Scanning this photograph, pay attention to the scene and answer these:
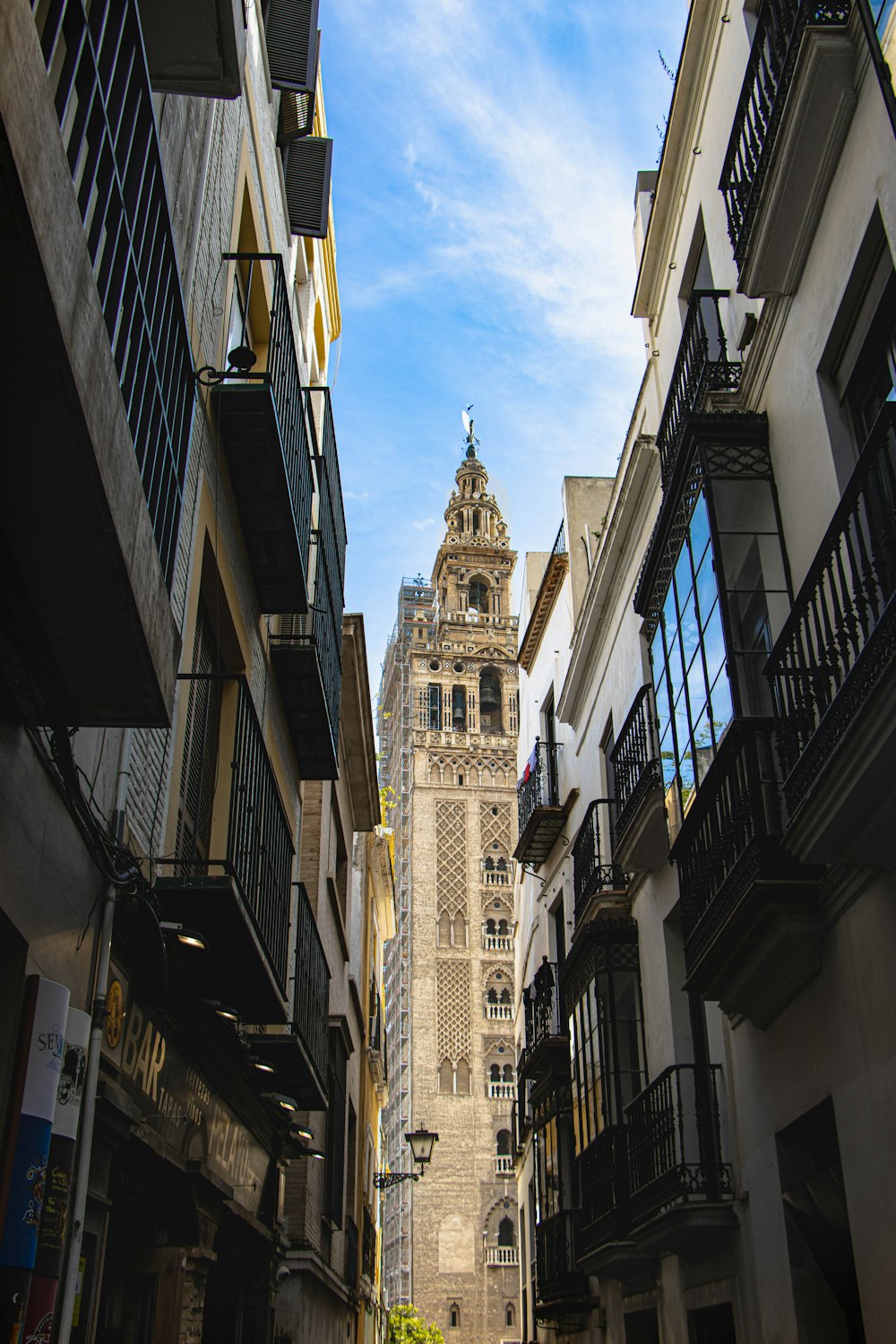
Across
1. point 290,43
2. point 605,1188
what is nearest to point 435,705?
point 605,1188

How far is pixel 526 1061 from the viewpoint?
53.3ft

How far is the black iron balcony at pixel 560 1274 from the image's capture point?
13547 millimetres

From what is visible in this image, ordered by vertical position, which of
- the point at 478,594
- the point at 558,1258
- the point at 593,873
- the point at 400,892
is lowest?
the point at 558,1258

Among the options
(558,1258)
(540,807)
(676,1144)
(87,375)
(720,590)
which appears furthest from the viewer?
(540,807)

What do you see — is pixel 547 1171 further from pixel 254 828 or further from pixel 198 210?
pixel 198 210

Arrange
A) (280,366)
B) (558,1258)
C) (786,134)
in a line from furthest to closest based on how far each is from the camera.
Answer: (558,1258) < (280,366) < (786,134)

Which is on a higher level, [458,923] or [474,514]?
[474,514]

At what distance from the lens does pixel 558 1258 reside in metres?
14.3

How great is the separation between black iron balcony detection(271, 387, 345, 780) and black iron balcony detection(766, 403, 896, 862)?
16.3 feet

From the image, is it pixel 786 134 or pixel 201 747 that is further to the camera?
pixel 201 747

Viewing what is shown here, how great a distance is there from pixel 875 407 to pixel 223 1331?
8.08 meters

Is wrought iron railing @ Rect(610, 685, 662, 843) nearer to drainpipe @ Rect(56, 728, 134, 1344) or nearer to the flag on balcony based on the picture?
the flag on balcony

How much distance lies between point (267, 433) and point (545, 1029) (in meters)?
10.3

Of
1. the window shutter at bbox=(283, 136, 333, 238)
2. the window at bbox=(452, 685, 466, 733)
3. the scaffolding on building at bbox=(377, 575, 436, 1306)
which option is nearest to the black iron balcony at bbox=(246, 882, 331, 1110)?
the window shutter at bbox=(283, 136, 333, 238)
